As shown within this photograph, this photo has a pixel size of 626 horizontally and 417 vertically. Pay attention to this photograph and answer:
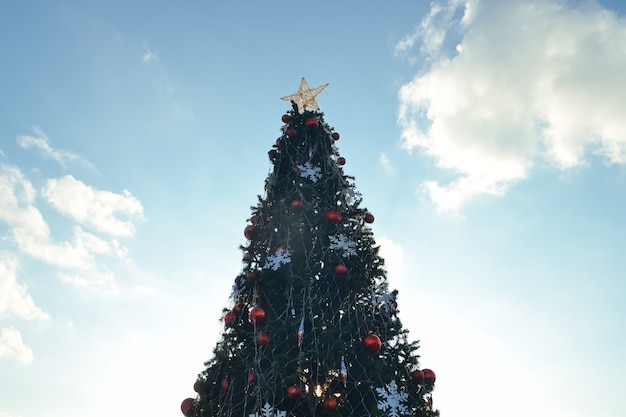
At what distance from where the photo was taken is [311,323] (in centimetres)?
554

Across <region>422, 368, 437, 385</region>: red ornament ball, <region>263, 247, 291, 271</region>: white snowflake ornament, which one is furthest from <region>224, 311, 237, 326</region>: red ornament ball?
<region>422, 368, 437, 385</region>: red ornament ball

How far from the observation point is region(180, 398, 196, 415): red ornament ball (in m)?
5.38

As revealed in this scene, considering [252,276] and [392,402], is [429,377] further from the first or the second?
[252,276]

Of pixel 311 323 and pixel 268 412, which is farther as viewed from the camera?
pixel 311 323

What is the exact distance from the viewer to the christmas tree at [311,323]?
493cm

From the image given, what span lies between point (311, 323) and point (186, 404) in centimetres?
214

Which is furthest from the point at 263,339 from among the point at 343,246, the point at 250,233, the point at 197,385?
the point at 250,233

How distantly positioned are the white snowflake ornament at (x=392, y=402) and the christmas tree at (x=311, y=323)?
12 millimetres

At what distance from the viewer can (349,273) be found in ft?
19.9

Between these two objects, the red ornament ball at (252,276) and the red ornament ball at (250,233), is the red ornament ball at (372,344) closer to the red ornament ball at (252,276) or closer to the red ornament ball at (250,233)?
the red ornament ball at (252,276)

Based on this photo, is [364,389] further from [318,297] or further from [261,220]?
[261,220]

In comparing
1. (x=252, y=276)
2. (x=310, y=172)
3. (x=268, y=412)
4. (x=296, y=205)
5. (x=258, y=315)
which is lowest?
(x=268, y=412)

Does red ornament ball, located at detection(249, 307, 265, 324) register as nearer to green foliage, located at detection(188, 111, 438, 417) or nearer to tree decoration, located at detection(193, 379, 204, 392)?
green foliage, located at detection(188, 111, 438, 417)

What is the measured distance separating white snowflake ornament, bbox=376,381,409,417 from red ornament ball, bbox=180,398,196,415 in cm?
272
